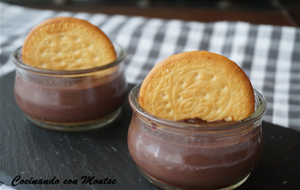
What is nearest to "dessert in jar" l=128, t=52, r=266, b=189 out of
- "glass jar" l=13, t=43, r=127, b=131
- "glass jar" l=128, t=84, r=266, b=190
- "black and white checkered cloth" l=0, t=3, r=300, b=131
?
"glass jar" l=128, t=84, r=266, b=190

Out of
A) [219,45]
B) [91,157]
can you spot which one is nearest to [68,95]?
[91,157]

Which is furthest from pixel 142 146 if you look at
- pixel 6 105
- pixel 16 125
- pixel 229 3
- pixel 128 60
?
pixel 229 3

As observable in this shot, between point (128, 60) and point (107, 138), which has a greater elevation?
point (107, 138)

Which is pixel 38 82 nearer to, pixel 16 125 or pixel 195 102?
pixel 16 125

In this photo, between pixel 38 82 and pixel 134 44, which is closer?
pixel 38 82

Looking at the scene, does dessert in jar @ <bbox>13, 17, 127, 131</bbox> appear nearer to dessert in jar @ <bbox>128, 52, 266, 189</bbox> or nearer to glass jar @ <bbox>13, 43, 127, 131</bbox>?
glass jar @ <bbox>13, 43, 127, 131</bbox>

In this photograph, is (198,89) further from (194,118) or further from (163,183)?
Answer: (163,183)

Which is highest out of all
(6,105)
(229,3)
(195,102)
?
(195,102)

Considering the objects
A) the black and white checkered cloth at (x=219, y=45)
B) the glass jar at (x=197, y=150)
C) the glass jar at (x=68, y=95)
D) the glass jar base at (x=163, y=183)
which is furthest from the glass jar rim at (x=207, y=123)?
the black and white checkered cloth at (x=219, y=45)
